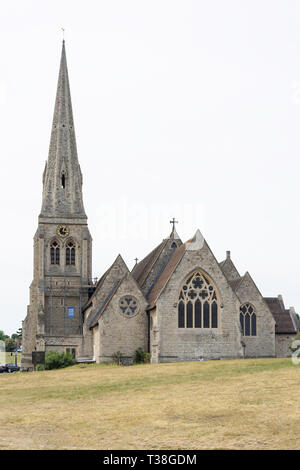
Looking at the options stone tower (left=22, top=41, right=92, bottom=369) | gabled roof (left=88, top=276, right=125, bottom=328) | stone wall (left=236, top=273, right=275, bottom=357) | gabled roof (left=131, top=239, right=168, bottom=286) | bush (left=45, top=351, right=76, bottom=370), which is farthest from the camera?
stone tower (left=22, top=41, right=92, bottom=369)

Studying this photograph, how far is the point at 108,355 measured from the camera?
172 feet

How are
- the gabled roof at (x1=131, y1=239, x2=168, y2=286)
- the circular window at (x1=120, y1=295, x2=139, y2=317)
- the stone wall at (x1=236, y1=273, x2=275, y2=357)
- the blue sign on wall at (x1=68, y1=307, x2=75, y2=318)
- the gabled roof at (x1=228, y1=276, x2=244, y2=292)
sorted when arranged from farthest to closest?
the blue sign on wall at (x1=68, y1=307, x2=75, y2=318), the gabled roof at (x1=131, y1=239, x2=168, y2=286), the gabled roof at (x1=228, y1=276, x2=244, y2=292), the stone wall at (x1=236, y1=273, x2=275, y2=357), the circular window at (x1=120, y1=295, x2=139, y2=317)

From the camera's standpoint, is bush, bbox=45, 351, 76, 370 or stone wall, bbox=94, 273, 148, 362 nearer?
stone wall, bbox=94, 273, 148, 362

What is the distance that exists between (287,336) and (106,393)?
99.5 ft

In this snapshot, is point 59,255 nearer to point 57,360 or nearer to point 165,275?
point 57,360

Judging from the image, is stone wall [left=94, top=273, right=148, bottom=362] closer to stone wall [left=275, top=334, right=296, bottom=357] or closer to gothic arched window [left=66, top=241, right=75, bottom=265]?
stone wall [left=275, top=334, right=296, bottom=357]

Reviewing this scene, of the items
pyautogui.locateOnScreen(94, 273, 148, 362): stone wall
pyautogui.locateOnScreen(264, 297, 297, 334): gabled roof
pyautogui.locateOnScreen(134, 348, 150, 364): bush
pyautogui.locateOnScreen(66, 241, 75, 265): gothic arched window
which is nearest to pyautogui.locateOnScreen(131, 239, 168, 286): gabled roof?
pyautogui.locateOnScreen(94, 273, 148, 362): stone wall

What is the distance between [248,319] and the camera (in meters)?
55.4

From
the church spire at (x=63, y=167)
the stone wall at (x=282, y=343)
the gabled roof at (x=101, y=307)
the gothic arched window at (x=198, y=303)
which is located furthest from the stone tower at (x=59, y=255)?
the stone wall at (x=282, y=343)

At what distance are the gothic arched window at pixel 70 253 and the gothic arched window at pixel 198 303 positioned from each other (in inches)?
685

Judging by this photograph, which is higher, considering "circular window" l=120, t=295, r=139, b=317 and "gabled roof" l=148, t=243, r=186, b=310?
"gabled roof" l=148, t=243, r=186, b=310

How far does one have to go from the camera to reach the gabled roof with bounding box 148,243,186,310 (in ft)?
166

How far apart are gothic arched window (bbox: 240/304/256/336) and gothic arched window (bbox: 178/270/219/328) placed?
16.2 feet
